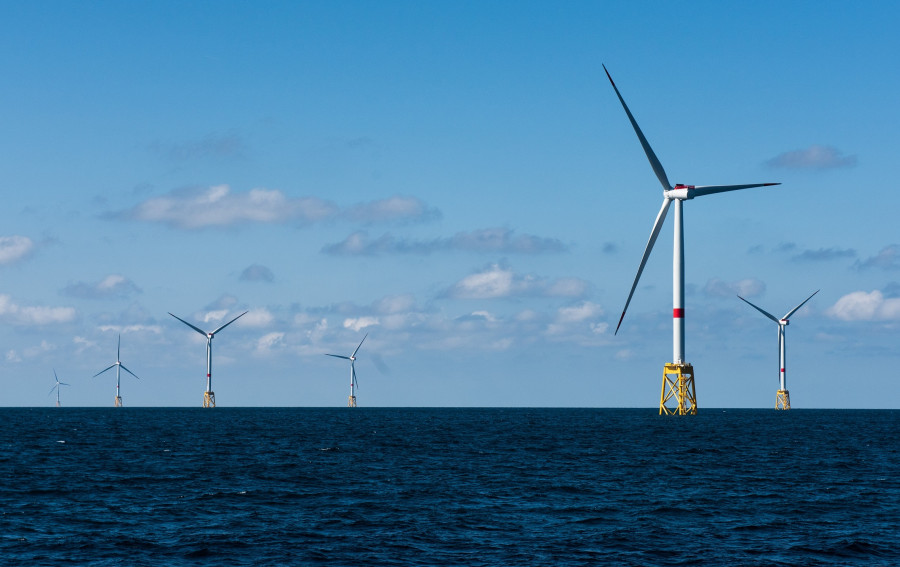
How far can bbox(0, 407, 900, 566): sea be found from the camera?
135 ft

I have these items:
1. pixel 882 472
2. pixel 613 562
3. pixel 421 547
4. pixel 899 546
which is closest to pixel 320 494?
pixel 421 547

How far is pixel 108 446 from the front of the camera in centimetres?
11362

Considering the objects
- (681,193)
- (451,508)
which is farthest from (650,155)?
(451,508)

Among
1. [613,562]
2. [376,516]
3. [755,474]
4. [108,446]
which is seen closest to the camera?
[613,562]

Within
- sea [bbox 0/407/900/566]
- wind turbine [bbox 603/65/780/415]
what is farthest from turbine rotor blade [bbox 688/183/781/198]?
sea [bbox 0/407/900/566]

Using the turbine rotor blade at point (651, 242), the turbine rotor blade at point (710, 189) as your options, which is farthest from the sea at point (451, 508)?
the turbine rotor blade at point (710, 189)

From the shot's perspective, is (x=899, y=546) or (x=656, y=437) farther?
(x=656, y=437)

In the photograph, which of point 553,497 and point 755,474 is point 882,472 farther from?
point 553,497

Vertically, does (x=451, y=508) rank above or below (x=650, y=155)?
below

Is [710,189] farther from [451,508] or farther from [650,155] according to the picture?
[451,508]

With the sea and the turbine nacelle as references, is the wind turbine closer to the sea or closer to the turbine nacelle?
the turbine nacelle

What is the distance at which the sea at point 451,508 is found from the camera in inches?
1615

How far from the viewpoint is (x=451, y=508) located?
179 feet

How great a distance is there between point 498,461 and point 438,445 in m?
29.0
